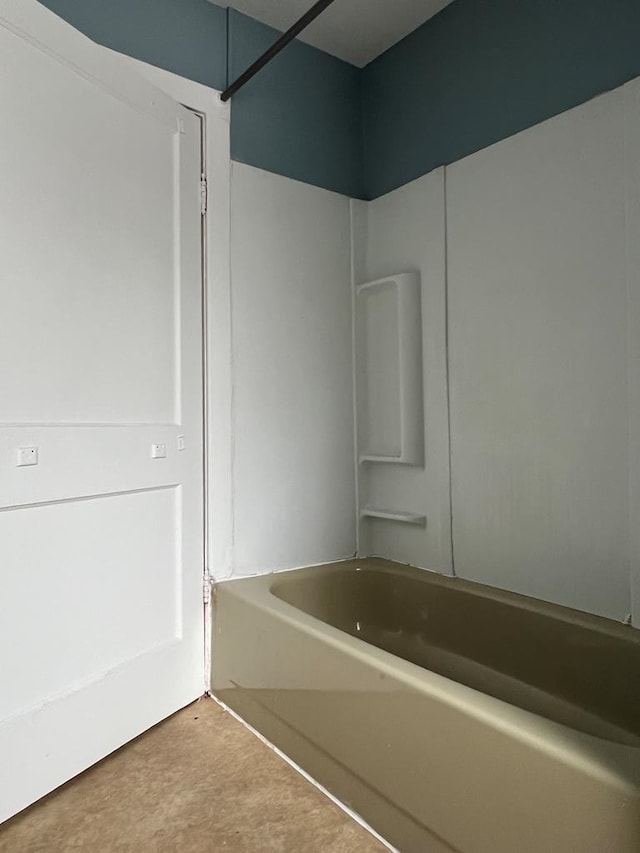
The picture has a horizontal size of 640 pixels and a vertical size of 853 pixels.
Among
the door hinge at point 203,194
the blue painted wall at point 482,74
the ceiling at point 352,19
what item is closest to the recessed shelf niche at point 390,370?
the blue painted wall at point 482,74

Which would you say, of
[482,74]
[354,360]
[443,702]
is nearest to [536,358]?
[354,360]

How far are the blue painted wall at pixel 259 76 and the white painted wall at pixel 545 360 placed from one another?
625mm

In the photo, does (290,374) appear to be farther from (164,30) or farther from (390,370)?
(164,30)

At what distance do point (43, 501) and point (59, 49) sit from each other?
120 centimetres

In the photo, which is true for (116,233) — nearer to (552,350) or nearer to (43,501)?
(43,501)

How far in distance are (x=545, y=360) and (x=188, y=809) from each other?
162 cm

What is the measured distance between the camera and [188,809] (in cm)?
157

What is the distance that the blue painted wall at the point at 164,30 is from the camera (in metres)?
1.97

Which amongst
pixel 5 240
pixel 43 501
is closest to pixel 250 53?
pixel 5 240

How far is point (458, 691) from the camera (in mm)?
1280

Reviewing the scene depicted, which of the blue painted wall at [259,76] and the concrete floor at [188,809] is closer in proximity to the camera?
the concrete floor at [188,809]

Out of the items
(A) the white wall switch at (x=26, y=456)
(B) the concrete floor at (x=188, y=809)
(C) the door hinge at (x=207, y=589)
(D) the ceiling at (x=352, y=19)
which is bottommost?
(B) the concrete floor at (x=188, y=809)

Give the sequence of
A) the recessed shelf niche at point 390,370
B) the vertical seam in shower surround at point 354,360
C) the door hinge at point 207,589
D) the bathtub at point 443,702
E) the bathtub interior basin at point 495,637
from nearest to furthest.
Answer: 1. the bathtub at point 443,702
2. the bathtub interior basin at point 495,637
3. the door hinge at point 207,589
4. the recessed shelf niche at point 390,370
5. the vertical seam in shower surround at point 354,360

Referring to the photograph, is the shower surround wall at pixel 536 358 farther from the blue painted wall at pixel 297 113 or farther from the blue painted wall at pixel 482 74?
the blue painted wall at pixel 297 113
